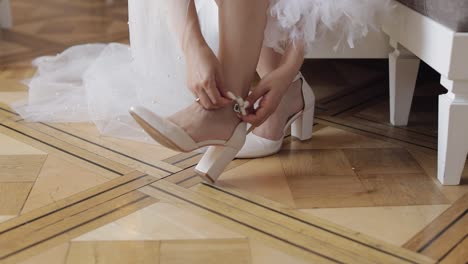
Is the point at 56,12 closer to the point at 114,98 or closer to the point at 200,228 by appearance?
the point at 114,98

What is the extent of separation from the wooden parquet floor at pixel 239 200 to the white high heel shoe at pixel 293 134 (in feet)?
0.05

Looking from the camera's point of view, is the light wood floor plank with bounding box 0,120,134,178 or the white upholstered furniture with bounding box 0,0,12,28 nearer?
the light wood floor plank with bounding box 0,120,134,178

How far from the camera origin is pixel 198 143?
78 centimetres

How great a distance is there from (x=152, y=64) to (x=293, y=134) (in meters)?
0.26

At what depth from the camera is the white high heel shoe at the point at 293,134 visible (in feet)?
2.99

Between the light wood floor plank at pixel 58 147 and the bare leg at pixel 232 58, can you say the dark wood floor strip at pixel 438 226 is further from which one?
the light wood floor plank at pixel 58 147

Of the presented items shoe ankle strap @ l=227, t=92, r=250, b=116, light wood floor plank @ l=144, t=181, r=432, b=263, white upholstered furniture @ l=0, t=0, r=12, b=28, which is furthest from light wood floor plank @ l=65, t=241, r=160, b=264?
white upholstered furniture @ l=0, t=0, r=12, b=28

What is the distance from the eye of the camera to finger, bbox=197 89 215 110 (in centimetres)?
77

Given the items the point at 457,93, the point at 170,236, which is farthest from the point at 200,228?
the point at 457,93

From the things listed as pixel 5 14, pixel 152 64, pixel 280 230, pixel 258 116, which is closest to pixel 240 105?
pixel 258 116

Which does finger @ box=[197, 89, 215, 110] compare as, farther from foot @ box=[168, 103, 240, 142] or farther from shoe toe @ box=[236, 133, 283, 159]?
shoe toe @ box=[236, 133, 283, 159]

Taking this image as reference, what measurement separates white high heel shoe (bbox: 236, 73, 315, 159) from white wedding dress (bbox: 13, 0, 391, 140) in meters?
0.09

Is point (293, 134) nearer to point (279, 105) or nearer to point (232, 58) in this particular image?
point (279, 105)

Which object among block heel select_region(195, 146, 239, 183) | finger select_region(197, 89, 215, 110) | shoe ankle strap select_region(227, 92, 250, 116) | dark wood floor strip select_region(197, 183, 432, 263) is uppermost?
finger select_region(197, 89, 215, 110)
